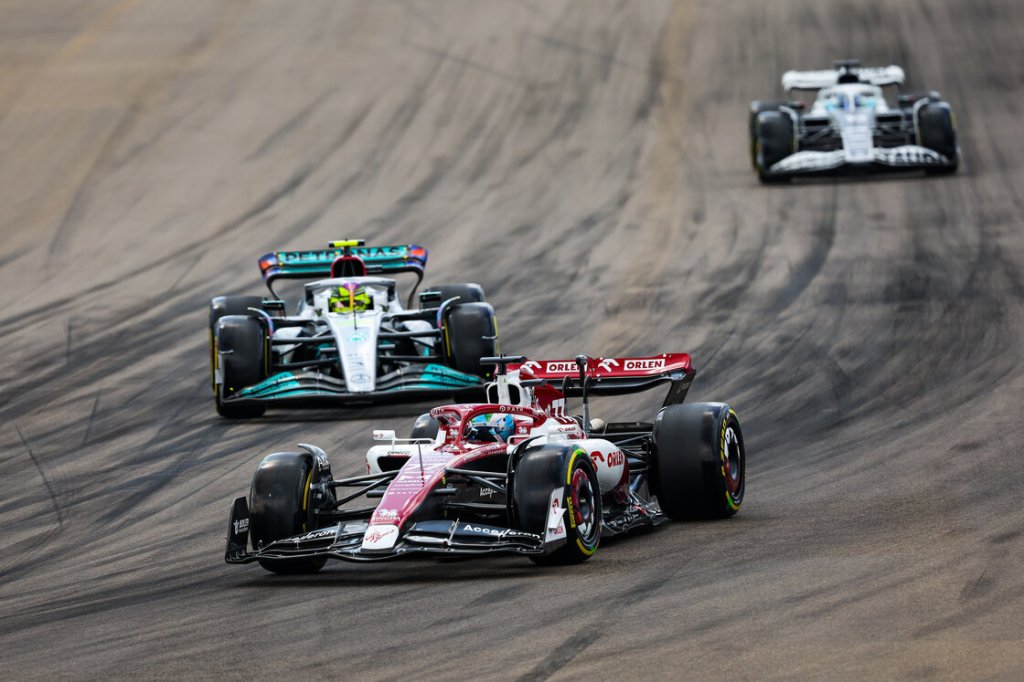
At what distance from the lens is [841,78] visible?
3106 cm

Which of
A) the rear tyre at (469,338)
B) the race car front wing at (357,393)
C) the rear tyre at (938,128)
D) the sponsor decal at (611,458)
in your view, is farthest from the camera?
the rear tyre at (938,128)

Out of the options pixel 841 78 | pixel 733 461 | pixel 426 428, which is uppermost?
pixel 841 78

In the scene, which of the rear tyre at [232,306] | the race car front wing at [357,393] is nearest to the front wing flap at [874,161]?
the rear tyre at [232,306]

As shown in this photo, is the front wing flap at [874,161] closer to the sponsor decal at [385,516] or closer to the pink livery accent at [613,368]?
the pink livery accent at [613,368]

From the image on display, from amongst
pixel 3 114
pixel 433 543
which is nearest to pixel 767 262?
pixel 433 543

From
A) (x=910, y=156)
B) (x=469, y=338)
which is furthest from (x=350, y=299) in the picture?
(x=910, y=156)

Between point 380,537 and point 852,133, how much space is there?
21296 mm

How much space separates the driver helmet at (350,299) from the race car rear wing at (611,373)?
6.44 m

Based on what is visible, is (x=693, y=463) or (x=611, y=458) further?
(x=693, y=463)

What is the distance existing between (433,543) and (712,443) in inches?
103

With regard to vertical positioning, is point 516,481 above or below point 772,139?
below

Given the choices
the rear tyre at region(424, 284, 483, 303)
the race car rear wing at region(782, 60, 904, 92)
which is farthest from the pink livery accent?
the race car rear wing at region(782, 60, 904, 92)

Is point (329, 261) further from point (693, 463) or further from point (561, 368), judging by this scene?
point (693, 463)

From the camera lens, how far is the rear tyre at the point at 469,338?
61.8 ft
